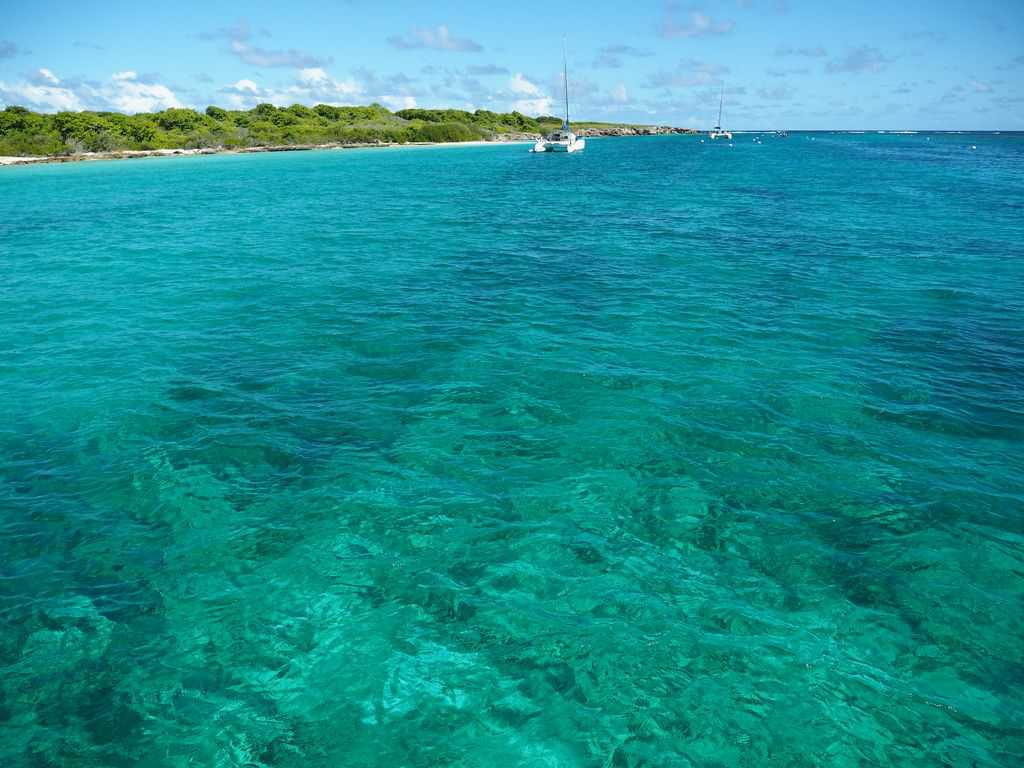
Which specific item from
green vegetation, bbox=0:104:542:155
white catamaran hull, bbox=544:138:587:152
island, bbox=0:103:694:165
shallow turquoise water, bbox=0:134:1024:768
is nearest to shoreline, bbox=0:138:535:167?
island, bbox=0:103:694:165

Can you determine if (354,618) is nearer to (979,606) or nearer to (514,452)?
(514,452)

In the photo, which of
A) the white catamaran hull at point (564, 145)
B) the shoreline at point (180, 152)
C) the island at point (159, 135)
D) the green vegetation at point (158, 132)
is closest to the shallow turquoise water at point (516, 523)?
the shoreline at point (180, 152)

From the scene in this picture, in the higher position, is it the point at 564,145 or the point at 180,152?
the point at 564,145

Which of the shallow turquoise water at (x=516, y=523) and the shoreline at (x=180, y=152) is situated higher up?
the shoreline at (x=180, y=152)

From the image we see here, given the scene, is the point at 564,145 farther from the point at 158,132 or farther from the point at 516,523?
the point at 516,523

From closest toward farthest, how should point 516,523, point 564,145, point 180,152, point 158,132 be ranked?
point 516,523, point 180,152, point 564,145, point 158,132

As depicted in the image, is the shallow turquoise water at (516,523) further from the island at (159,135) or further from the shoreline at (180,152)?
the island at (159,135)

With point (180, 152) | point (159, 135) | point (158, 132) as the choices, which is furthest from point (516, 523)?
point (158, 132)

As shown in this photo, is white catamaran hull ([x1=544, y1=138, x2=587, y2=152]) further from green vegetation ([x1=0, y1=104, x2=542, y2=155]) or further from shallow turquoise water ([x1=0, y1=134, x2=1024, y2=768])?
shallow turquoise water ([x1=0, y1=134, x2=1024, y2=768])

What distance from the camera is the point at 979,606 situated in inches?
420

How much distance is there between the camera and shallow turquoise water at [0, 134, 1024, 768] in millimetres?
8719

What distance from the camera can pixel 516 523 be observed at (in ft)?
42.0

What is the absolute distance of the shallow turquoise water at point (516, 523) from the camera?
8719 millimetres

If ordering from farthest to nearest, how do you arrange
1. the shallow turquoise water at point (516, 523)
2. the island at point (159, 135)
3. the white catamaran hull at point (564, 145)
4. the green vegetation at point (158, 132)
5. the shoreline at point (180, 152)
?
the white catamaran hull at point (564, 145), the green vegetation at point (158, 132), the island at point (159, 135), the shoreline at point (180, 152), the shallow turquoise water at point (516, 523)
